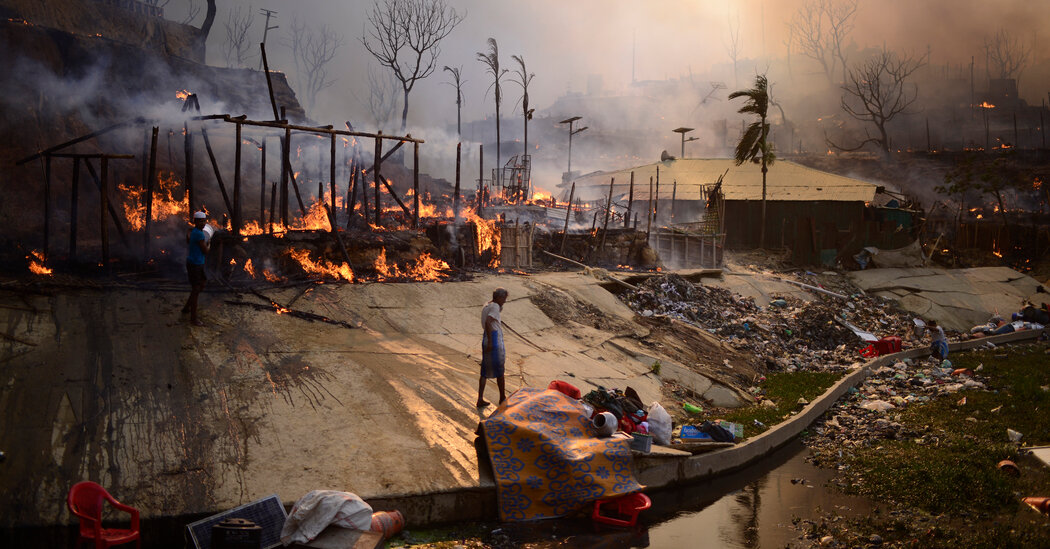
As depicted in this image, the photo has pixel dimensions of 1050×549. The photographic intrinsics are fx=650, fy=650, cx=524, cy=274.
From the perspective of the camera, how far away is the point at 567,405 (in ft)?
24.5

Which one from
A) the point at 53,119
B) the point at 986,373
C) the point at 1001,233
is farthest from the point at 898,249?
the point at 53,119

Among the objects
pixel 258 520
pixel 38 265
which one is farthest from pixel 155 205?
pixel 258 520

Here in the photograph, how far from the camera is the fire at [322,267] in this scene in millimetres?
12570

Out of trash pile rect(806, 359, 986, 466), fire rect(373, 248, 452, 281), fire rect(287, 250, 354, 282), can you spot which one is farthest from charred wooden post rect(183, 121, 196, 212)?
trash pile rect(806, 359, 986, 466)

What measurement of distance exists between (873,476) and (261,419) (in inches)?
280

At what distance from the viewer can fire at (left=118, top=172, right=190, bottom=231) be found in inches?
627

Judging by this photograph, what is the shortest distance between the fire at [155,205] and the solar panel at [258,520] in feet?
39.1

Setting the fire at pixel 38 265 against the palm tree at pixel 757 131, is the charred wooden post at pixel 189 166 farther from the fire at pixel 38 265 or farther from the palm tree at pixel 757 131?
the palm tree at pixel 757 131

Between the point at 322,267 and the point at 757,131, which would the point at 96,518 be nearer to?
the point at 322,267

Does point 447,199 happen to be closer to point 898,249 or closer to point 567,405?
point 898,249

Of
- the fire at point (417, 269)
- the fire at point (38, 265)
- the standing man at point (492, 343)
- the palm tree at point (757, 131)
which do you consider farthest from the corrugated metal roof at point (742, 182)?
the fire at point (38, 265)

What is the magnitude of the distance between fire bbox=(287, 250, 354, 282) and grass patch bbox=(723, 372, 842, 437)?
7.60 meters

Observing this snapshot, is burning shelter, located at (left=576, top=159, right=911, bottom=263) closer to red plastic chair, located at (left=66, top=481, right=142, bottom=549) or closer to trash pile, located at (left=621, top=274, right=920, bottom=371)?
trash pile, located at (left=621, top=274, right=920, bottom=371)

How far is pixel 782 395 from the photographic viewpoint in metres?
11.5
